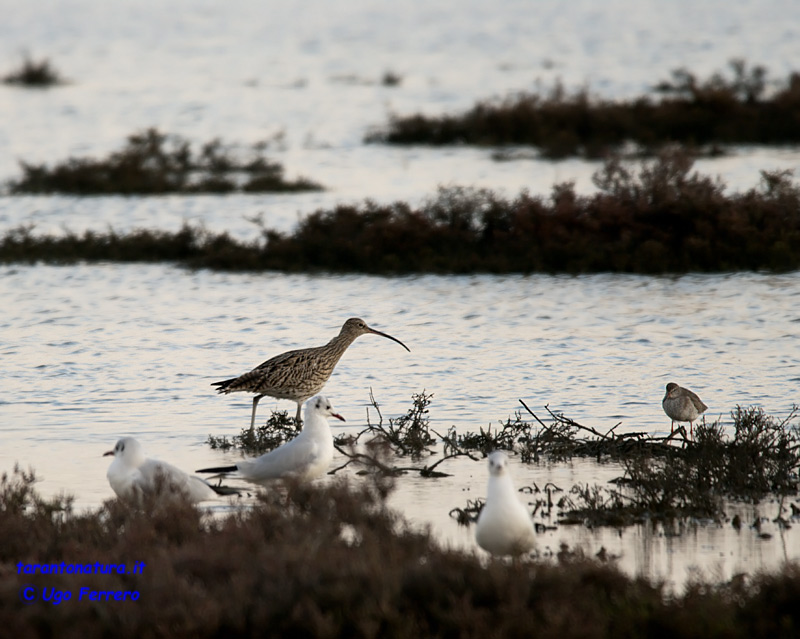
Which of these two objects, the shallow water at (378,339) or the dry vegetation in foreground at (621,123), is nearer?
the shallow water at (378,339)

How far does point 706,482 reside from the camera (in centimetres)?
807

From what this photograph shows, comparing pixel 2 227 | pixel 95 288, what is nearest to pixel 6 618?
pixel 95 288

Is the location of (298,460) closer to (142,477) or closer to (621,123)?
(142,477)

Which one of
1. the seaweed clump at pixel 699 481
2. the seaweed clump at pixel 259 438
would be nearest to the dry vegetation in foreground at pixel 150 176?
the seaweed clump at pixel 259 438

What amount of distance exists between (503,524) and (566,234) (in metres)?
11.9

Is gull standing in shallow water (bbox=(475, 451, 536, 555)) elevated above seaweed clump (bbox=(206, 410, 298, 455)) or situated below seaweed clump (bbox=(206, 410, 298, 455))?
above

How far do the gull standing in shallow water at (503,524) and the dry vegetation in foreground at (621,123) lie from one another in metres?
22.6

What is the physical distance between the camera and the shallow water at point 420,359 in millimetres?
8852

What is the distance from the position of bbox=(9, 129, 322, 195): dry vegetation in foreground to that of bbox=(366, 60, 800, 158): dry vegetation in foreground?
5068 millimetres

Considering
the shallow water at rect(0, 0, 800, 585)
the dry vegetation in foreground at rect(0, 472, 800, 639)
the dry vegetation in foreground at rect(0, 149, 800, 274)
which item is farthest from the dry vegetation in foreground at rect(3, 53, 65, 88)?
the dry vegetation in foreground at rect(0, 472, 800, 639)

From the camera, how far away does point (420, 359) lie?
13219mm

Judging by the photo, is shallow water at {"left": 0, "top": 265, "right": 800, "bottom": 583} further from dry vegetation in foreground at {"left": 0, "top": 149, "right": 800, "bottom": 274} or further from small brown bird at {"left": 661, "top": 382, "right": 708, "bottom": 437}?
small brown bird at {"left": 661, "top": 382, "right": 708, "bottom": 437}

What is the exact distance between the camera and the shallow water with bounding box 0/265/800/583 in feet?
29.0

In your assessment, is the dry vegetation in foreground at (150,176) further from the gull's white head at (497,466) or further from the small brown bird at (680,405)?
the gull's white head at (497,466)
